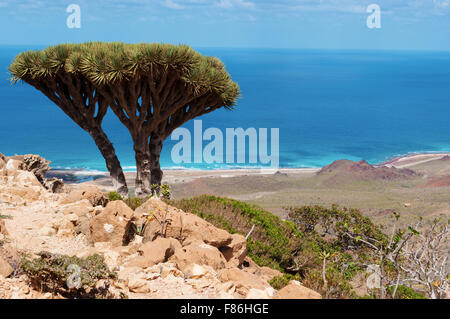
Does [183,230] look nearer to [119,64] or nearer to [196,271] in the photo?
[196,271]

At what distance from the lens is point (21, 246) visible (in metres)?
6.82

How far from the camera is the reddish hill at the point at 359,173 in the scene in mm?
44903

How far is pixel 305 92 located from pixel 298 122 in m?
50.6

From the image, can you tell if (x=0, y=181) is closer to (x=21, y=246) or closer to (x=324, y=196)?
(x=21, y=246)

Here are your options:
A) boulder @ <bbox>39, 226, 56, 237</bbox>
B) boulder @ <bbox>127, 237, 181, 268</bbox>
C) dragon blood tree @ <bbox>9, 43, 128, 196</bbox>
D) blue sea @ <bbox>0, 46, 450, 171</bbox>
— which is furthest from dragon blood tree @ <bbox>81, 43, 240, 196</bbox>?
blue sea @ <bbox>0, 46, 450, 171</bbox>

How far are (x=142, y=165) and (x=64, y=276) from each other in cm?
1104

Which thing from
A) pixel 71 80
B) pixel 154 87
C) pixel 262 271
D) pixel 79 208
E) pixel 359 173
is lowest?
pixel 359 173

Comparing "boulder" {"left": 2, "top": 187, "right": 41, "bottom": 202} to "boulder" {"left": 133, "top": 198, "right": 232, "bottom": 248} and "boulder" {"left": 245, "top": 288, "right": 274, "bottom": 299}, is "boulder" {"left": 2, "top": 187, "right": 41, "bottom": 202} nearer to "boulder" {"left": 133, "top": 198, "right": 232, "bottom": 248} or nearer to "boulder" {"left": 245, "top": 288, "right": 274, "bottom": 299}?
"boulder" {"left": 133, "top": 198, "right": 232, "bottom": 248}

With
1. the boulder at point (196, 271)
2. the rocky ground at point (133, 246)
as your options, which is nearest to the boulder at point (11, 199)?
the rocky ground at point (133, 246)

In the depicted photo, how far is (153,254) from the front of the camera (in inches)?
251

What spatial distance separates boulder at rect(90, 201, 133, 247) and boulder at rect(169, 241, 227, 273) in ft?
4.14

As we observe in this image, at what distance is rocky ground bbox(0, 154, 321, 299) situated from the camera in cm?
554

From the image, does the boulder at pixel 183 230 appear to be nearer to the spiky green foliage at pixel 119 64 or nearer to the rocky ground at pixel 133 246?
the rocky ground at pixel 133 246

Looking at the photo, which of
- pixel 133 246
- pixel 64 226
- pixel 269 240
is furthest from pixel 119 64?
pixel 133 246
